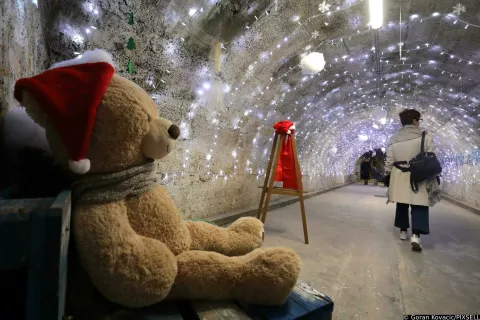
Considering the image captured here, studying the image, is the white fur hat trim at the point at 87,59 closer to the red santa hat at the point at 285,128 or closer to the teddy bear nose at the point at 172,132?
the teddy bear nose at the point at 172,132

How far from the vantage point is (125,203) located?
3.08 ft

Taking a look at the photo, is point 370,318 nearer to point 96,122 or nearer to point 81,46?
point 96,122

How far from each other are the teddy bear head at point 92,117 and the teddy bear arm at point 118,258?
16 cm

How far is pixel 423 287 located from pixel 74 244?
2512mm

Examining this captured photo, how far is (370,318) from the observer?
170cm

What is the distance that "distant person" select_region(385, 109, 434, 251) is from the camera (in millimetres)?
3273

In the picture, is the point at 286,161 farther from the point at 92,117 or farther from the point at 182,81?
the point at 92,117

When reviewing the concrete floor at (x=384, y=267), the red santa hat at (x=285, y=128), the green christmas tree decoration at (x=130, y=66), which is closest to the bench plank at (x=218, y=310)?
the concrete floor at (x=384, y=267)

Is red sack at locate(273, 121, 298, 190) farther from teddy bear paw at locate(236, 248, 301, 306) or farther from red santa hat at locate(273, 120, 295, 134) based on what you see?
teddy bear paw at locate(236, 248, 301, 306)

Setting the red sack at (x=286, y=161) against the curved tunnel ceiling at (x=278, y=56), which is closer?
the curved tunnel ceiling at (x=278, y=56)

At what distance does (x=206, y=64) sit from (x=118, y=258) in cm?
304

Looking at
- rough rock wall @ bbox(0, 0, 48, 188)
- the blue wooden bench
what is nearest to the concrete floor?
the blue wooden bench

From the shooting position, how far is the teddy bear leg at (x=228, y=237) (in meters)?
1.22

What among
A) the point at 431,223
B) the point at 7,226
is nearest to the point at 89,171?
the point at 7,226
